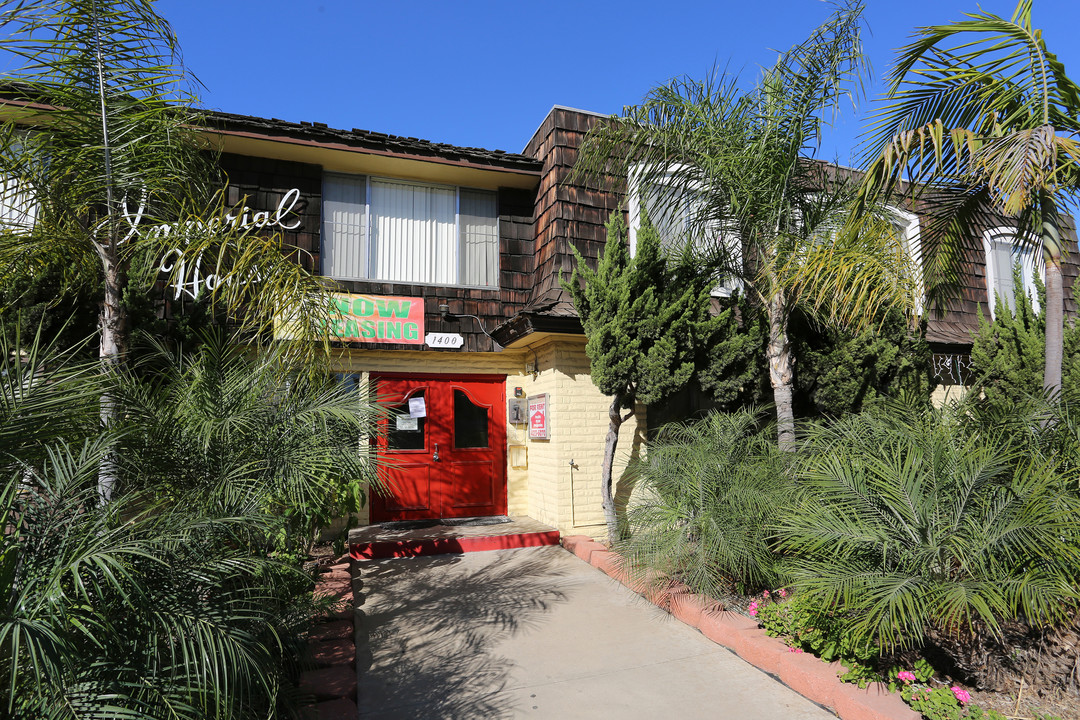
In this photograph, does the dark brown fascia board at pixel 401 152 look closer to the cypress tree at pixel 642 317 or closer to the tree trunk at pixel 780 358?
the cypress tree at pixel 642 317

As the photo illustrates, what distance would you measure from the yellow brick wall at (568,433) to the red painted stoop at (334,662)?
2.98 meters

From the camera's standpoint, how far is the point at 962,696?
3.23 metres

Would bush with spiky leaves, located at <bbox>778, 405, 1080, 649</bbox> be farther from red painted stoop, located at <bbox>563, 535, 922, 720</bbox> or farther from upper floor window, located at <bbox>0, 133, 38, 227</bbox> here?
upper floor window, located at <bbox>0, 133, 38, 227</bbox>

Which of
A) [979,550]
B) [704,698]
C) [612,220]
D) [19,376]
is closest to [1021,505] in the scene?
[979,550]

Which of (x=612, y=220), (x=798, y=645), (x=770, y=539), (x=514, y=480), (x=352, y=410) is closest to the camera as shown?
(x=798, y=645)

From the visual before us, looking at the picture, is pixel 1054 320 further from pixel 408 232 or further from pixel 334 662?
pixel 408 232

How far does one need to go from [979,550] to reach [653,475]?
2.70 m

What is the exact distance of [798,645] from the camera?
407 centimetres

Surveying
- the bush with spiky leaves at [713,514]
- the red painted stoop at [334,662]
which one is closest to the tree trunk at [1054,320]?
the bush with spiky leaves at [713,514]

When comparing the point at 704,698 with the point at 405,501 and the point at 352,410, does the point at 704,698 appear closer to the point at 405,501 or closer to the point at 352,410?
the point at 352,410

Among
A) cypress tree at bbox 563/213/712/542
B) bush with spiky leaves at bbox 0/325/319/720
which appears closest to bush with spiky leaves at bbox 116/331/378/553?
bush with spiky leaves at bbox 0/325/319/720

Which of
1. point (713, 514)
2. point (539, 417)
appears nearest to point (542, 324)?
point (539, 417)

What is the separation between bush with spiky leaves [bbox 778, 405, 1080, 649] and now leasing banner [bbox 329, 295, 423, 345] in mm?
5567

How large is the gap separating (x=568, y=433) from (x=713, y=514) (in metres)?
3.15
